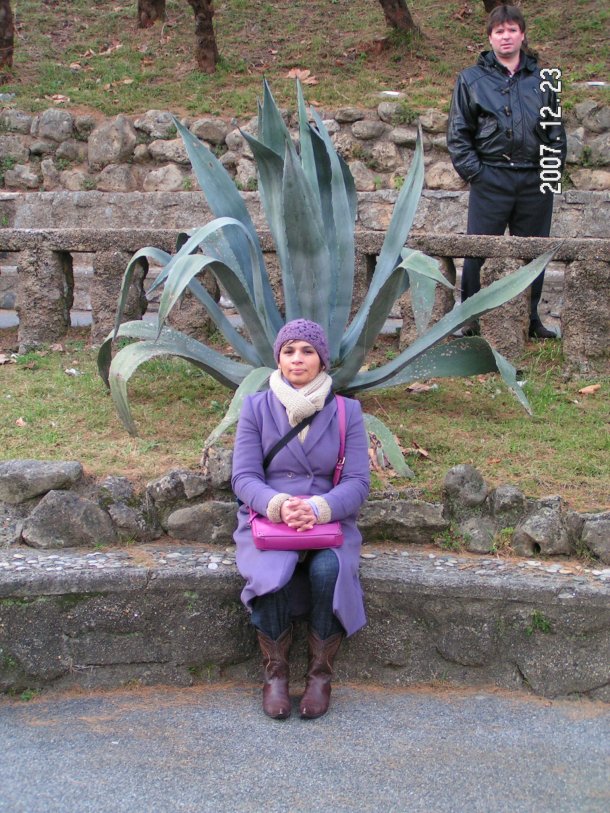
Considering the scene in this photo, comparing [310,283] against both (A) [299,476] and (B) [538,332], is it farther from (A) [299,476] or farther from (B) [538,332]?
(B) [538,332]

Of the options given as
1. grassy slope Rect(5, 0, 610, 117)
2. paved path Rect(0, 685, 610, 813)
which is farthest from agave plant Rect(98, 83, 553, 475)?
grassy slope Rect(5, 0, 610, 117)

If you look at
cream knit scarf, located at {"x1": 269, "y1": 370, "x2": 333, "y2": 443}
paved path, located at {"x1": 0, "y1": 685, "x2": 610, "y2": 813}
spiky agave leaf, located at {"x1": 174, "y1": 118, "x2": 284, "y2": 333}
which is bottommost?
paved path, located at {"x1": 0, "y1": 685, "x2": 610, "y2": 813}

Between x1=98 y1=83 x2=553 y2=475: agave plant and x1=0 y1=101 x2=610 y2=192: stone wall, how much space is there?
14.5 feet

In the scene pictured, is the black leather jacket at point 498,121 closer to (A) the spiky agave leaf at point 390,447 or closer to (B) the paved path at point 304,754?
(A) the spiky agave leaf at point 390,447

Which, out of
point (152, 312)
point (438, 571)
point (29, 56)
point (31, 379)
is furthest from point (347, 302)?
point (29, 56)

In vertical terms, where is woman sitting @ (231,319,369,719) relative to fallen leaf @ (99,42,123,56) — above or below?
below

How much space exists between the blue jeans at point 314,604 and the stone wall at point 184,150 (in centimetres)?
610

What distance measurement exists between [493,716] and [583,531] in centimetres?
76

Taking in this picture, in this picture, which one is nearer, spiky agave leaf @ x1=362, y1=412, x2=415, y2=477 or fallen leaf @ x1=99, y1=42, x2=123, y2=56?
spiky agave leaf @ x1=362, y1=412, x2=415, y2=477

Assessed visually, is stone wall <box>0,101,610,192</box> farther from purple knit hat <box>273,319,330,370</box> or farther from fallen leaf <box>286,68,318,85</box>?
purple knit hat <box>273,319,330,370</box>

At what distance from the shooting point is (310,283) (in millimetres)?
3963

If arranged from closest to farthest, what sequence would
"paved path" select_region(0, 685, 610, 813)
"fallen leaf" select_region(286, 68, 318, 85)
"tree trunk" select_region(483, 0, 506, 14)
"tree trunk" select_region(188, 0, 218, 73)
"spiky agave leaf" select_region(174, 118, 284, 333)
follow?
"paved path" select_region(0, 685, 610, 813) → "spiky agave leaf" select_region(174, 118, 284, 333) → "fallen leaf" select_region(286, 68, 318, 85) → "tree trunk" select_region(188, 0, 218, 73) → "tree trunk" select_region(483, 0, 506, 14)

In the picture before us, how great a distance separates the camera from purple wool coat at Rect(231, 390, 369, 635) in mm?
3014

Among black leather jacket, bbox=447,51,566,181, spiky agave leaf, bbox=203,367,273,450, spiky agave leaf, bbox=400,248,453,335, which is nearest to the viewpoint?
spiky agave leaf, bbox=203,367,273,450
